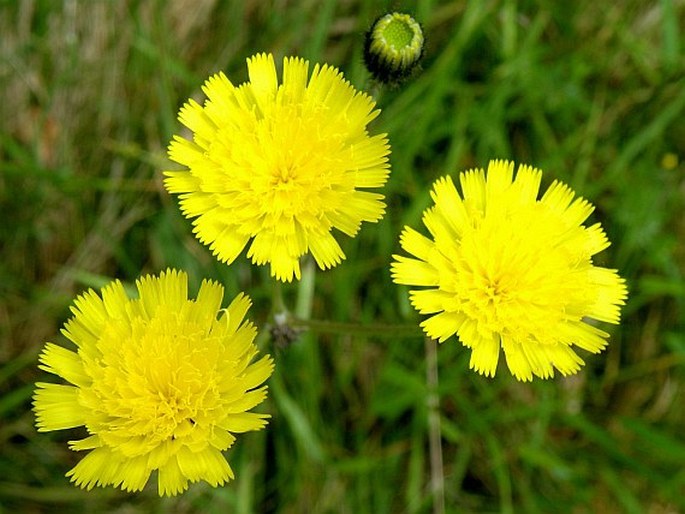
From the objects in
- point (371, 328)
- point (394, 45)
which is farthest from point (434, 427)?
point (394, 45)

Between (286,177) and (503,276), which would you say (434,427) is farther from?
(286,177)

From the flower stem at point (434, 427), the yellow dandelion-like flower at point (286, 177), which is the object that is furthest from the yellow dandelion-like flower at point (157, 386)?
the flower stem at point (434, 427)

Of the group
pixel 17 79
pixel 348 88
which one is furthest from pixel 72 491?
pixel 348 88

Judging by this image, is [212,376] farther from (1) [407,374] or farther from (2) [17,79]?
(2) [17,79]

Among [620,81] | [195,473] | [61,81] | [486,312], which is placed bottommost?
[195,473]

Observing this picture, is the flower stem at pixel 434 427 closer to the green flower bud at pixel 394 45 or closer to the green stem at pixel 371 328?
the green stem at pixel 371 328

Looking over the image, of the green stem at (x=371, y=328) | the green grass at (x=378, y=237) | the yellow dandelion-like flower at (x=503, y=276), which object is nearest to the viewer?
the yellow dandelion-like flower at (x=503, y=276)
